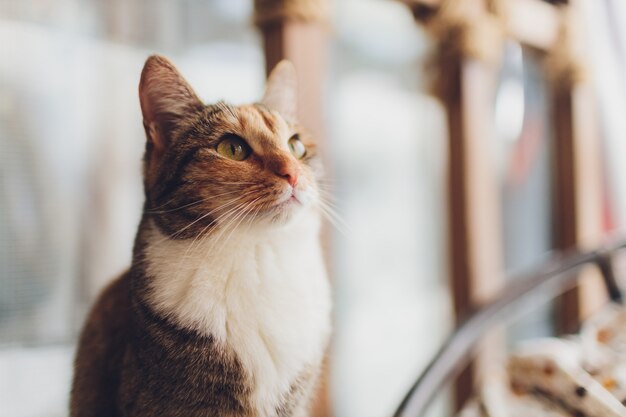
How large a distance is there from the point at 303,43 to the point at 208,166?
1.43 feet

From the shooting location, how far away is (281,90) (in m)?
0.58

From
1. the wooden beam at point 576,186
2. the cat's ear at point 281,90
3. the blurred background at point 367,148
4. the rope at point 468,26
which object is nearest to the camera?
the cat's ear at point 281,90

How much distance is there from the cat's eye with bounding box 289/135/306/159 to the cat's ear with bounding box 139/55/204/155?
0.34 ft

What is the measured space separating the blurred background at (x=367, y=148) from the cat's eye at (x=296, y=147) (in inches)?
4.1

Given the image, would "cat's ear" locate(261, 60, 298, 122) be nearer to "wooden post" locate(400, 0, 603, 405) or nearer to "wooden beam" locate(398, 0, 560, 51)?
"wooden post" locate(400, 0, 603, 405)

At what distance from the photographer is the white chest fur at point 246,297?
49 centimetres

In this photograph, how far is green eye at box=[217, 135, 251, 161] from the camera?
0.50 m

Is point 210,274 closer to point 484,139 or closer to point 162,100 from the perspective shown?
point 162,100

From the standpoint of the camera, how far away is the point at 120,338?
20.5 inches

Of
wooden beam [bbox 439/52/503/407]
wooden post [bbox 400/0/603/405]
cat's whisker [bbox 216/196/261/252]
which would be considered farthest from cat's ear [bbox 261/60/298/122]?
wooden beam [bbox 439/52/503/407]

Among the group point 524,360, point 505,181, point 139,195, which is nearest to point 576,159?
point 505,181

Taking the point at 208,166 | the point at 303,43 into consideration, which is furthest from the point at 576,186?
the point at 208,166

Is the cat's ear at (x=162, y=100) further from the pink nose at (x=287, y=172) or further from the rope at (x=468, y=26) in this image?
the rope at (x=468, y=26)

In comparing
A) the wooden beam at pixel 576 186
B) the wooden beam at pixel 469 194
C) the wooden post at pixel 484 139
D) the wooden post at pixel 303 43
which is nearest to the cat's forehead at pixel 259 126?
the wooden post at pixel 303 43
